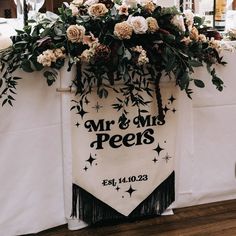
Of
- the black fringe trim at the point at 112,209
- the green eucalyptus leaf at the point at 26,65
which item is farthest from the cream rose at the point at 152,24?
the black fringe trim at the point at 112,209

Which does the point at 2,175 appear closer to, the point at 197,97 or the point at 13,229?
the point at 13,229

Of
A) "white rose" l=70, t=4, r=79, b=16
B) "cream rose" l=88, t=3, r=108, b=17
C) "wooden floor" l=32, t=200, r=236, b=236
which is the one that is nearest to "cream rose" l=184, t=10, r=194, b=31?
"cream rose" l=88, t=3, r=108, b=17

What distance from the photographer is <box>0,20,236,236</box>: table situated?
1.67m

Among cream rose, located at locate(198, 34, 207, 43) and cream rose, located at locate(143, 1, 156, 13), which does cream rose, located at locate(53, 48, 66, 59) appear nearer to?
cream rose, located at locate(143, 1, 156, 13)

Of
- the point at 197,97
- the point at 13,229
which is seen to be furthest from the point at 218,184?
the point at 13,229

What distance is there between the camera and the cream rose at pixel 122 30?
156 cm

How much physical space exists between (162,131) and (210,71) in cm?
34

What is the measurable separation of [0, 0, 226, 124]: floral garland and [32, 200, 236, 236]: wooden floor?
51 cm

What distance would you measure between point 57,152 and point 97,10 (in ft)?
2.02

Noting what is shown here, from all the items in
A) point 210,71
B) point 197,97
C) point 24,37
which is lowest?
point 197,97

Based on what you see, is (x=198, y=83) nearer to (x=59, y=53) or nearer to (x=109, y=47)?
(x=109, y=47)

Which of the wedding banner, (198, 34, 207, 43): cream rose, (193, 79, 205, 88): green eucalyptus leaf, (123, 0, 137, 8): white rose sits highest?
(123, 0, 137, 8): white rose

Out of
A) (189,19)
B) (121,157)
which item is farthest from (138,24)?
(121,157)

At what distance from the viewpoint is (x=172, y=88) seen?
182 cm
